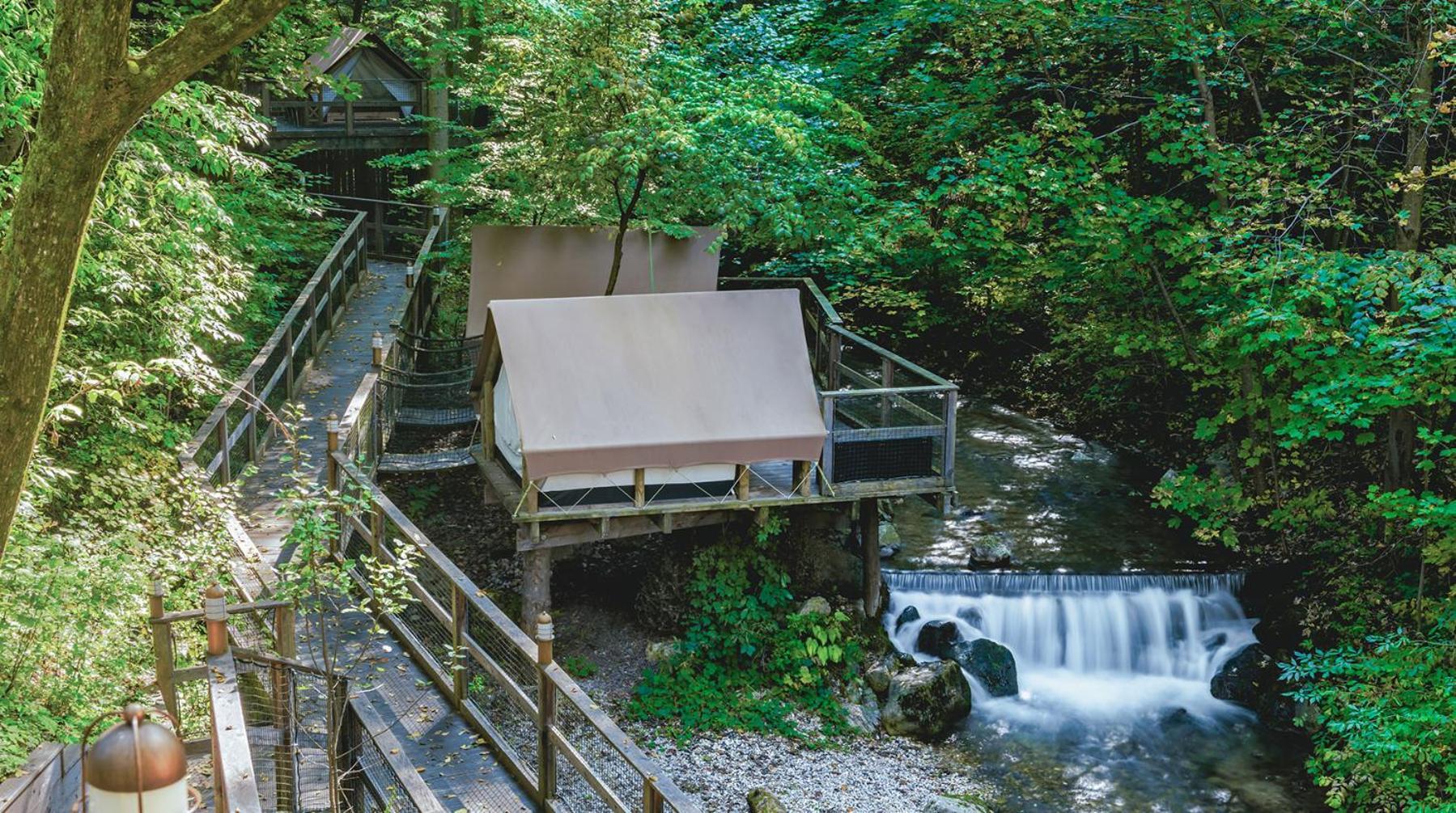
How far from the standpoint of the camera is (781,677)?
526 inches

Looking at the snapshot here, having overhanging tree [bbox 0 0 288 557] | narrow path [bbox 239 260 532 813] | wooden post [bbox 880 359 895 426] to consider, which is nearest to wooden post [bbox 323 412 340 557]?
narrow path [bbox 239 260 532 813]

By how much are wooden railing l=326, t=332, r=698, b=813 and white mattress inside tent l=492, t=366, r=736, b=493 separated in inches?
56.9

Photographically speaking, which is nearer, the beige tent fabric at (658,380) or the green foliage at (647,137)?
the beige tent fabric at (658,380)

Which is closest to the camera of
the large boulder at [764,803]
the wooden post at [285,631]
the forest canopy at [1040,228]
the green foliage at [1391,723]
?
the wooden post at [285,631]

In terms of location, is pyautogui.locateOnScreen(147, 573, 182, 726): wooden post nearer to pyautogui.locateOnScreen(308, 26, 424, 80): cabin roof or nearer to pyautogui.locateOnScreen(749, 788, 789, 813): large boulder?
pyautogui.locateOnScreen(749, 788, 789, 813): large boulder

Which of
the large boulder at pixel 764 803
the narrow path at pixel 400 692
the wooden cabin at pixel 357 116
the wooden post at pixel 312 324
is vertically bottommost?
the large boulder at pixel 764 803

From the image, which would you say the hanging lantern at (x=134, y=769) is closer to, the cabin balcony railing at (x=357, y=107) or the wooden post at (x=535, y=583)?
the wooden post at (x=535, y=583)

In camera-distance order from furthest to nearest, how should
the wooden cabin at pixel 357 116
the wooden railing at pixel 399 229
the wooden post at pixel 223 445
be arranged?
the wooden cabin at pixel 357 116
the wooden railing at pixel 399 229
the wooden post at pixel 223 445

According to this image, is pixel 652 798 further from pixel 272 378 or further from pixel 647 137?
pixel 647 137

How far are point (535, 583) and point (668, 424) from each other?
7.69ft

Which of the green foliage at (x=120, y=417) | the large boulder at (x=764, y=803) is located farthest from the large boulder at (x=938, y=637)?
the green foliage at (x=120, y=417)

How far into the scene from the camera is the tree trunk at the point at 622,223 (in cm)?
1463

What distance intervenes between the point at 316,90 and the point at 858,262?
13671mm

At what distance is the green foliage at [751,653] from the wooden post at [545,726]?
5.58m
